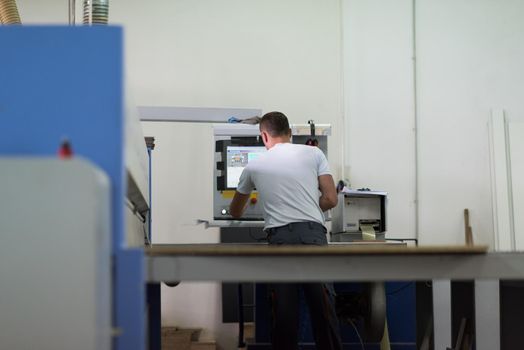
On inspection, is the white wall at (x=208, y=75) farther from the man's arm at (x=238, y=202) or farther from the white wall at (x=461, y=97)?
the man's arm at (x=238, y=202)

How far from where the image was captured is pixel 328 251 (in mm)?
1399

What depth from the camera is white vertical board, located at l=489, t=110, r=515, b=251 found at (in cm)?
429

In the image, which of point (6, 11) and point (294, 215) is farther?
point (6, 11)

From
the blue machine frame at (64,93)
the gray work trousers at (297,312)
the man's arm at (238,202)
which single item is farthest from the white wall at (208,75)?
the blue machine frame at (64,93)

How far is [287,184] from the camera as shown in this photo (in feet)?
9.18

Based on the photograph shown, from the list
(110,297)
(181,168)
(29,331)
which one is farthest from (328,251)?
(181,168)

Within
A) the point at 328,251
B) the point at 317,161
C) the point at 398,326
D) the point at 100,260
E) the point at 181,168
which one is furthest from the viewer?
the point at 181,168

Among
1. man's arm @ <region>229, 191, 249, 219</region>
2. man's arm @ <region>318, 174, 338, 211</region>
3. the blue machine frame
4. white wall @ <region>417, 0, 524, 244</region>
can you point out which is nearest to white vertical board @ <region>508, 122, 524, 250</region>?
white wall @ <region>417, 0, 524, 244</region>

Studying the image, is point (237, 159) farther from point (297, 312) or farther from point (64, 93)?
point (64, 93)

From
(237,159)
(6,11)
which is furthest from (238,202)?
(6,11)

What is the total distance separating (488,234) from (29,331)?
3.86 meters

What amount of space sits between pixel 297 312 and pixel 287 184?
1.82 ft

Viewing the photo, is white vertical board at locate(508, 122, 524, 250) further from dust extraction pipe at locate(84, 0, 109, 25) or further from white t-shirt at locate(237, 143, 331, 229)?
dust extraction pipe at locate(84, 0, 109, 25)

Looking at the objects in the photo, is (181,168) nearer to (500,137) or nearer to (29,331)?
(500,137)
